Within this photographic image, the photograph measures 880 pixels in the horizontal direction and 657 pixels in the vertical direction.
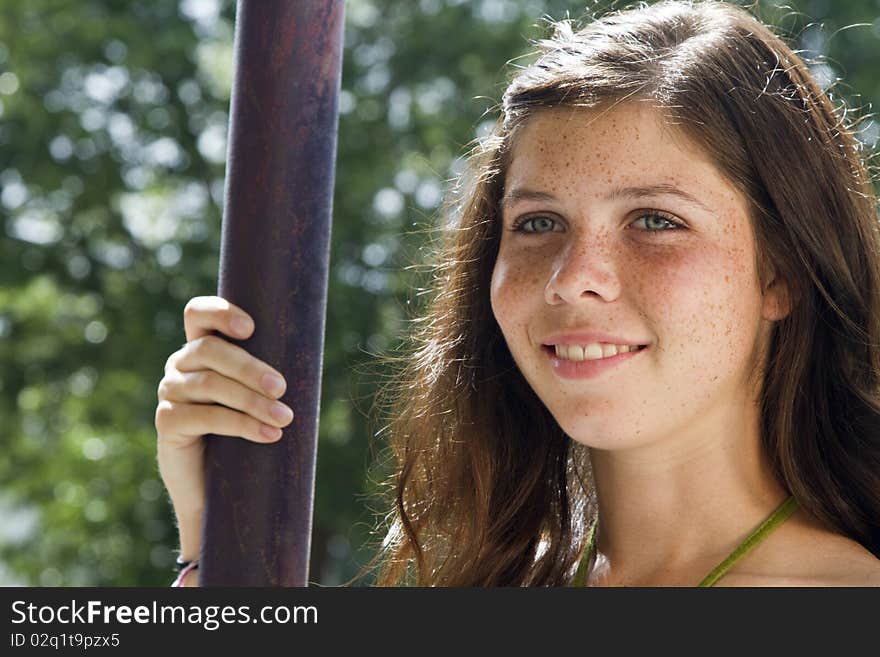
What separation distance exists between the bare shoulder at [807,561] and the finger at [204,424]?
0.88 metres

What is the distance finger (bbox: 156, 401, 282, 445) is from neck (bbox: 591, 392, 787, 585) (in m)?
0.79

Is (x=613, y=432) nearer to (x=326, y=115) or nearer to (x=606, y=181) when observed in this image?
(x=606, y=181)

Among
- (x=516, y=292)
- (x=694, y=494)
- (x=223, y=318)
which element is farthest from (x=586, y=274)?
(x=223, y=318)

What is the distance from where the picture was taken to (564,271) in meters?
2.07

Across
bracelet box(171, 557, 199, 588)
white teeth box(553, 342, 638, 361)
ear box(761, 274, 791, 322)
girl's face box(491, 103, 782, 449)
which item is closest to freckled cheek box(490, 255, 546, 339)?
girl's face box(491, 103, 782, 449)

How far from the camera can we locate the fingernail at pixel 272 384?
1.75 m

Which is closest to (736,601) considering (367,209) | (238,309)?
(238,309)

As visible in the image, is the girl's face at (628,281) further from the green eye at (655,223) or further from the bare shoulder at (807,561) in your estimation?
the bare shoulder at (807,561)

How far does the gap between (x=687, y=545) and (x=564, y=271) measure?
0.59m

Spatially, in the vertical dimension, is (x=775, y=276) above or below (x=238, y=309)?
above

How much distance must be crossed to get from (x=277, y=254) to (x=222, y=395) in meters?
0.26

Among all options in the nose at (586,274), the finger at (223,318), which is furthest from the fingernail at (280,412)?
the nose at (586,274)

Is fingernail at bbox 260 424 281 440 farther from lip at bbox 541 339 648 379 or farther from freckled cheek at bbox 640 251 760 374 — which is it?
freckled cheek at bbox 640 251 760 374

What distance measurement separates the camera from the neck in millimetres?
2268
